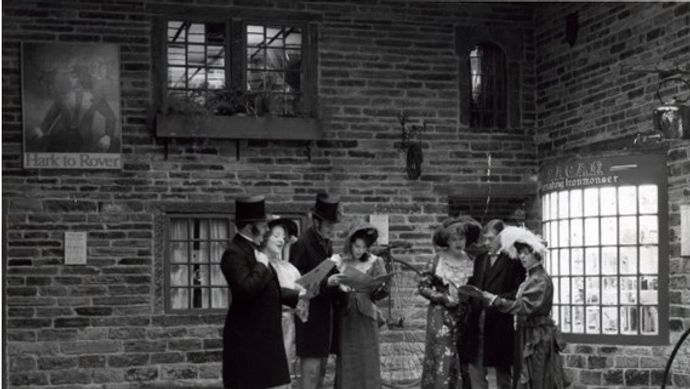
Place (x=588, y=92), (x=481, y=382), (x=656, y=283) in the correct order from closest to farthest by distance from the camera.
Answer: (x=481, y=382) < (x=656, y=283) < (x=588, y=92)

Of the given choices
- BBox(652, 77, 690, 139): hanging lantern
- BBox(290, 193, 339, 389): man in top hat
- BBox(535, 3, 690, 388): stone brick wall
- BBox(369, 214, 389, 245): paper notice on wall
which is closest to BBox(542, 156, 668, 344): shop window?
BBox(535, 3, 690, 388): stone brick wall

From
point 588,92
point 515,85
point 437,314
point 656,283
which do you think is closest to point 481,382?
point 437,314

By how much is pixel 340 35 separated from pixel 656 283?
5.13 meters

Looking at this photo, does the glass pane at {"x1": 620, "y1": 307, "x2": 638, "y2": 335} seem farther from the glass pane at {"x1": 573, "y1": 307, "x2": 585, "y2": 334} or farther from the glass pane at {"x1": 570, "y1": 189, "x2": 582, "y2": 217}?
the glass pane at {"x1": 570, "y1": 189, "x2": 582, "y2": 217}

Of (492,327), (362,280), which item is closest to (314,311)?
(362,280)

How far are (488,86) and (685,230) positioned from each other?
14.2 ft

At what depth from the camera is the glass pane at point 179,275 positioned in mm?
13266

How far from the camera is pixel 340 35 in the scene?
14.0 metres

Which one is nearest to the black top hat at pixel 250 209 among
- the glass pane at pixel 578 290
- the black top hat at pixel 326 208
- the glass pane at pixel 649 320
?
the black top hat at pixel 326 208

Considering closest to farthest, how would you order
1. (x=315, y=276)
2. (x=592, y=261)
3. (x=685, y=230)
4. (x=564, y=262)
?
1. (x=315, y=276)
2. (x=685, y=230)
3. (x=592, y=261)
4. (x=564, y=262)

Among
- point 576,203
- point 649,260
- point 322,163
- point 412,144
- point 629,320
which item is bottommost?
point 629,320

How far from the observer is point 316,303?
8.87m

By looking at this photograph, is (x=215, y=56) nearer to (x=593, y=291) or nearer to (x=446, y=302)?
(x=593, y=291)

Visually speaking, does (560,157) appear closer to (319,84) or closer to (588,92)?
(588,92)
